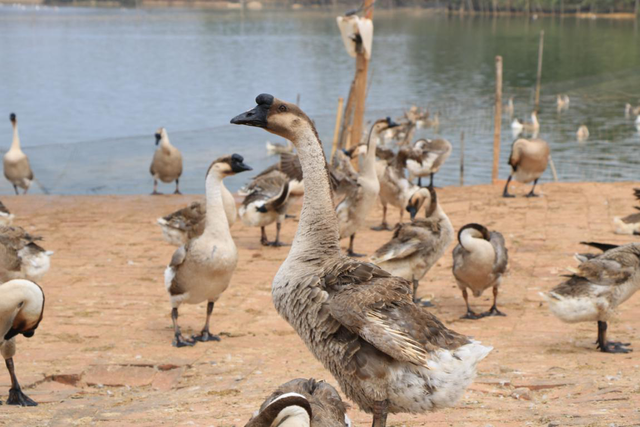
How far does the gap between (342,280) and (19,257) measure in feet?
15.0

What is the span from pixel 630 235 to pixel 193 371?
21.6 ft

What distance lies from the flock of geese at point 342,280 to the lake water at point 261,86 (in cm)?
595

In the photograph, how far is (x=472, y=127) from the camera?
2648 centimetres

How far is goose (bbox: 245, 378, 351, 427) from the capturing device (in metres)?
3.12

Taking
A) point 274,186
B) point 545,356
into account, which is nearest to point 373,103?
point 274,186

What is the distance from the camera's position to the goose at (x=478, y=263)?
7.64 metres

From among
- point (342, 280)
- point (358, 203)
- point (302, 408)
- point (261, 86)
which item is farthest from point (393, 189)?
point (261, 86)

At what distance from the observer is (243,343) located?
282 inches

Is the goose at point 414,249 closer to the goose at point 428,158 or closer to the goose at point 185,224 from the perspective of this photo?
the goose at point 185,224

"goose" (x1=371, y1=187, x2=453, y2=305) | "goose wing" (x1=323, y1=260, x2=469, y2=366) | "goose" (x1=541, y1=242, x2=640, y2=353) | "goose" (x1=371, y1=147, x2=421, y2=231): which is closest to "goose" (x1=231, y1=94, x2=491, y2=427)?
"goose wing" (x1=323, y1=260, x2=469, y2=366)

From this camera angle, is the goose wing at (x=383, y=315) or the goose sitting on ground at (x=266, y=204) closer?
the goose wing at (x=383, y=315)

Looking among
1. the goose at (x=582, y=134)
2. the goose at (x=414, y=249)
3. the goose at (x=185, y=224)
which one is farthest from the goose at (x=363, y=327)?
the goose at (x=582, y=134)

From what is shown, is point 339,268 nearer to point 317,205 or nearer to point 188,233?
point 317,205

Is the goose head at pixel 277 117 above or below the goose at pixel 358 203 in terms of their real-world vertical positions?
above
